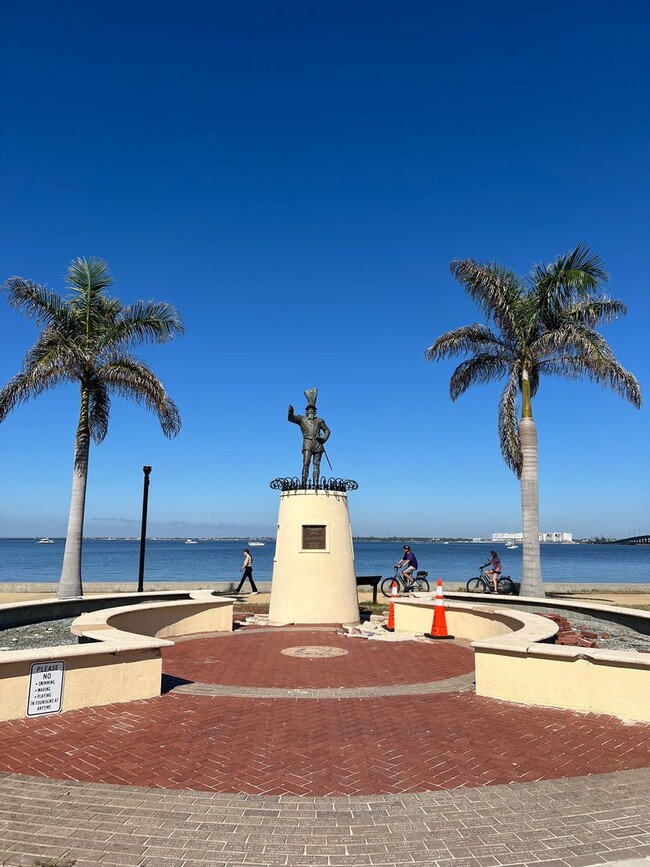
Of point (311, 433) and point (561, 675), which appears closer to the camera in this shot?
point (561, 675)

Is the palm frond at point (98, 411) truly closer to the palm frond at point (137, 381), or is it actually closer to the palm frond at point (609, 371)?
the palm frond at point (137, 381)

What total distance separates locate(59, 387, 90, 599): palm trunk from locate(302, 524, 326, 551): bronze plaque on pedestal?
599cm

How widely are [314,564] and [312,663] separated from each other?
5.13m

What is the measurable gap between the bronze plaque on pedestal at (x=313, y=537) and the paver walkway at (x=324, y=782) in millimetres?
7073

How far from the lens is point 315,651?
10.7 meters

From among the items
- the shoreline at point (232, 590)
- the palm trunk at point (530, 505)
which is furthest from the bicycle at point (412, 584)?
the palm trunk at point (530, 505)

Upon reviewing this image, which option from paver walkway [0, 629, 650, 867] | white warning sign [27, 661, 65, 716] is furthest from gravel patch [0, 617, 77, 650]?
paver walkway [0, 629, 650, 867]

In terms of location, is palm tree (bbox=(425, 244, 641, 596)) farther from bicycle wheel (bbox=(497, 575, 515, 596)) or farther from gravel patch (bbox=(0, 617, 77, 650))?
gravel patch (bbox=(0, 617, 77, 650))

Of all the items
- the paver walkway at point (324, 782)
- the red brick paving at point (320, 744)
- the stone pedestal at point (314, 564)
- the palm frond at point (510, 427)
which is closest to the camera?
the paver walkway at point (324, 782)

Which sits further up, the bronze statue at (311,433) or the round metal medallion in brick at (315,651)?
the bronze statue at (311,433)

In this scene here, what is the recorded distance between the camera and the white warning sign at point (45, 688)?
6164 millimetres

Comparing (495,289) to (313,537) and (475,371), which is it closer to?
(475,371)

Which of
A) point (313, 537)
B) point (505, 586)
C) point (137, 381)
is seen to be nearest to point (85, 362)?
point (137, 381)

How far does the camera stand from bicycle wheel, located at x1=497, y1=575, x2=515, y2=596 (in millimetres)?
19844
